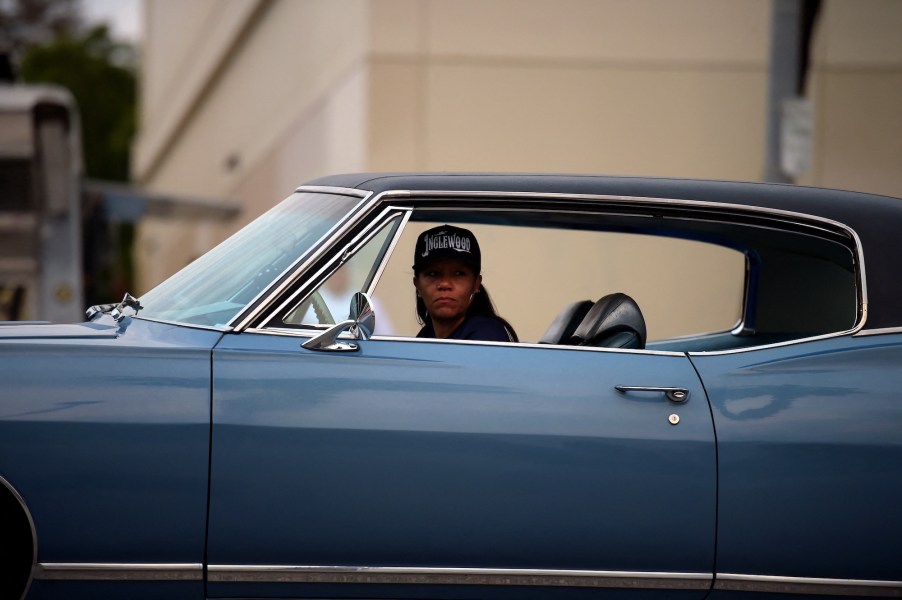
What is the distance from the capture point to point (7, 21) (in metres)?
61.4

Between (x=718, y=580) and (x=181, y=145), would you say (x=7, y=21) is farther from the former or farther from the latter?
(x=718, y=580)

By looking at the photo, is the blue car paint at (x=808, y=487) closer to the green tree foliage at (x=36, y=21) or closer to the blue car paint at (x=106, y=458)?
the blue car paint at (x=106, y=458)

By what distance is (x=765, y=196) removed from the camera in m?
4.03

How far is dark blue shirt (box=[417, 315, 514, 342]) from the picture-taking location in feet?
14.0

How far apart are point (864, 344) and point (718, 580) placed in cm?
83

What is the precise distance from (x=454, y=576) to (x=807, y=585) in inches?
38.0

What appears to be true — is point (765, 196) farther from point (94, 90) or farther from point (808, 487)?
point (94, 90)

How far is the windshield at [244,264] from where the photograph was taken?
155 inches

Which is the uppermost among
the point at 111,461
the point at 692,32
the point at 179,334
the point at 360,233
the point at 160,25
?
the point at 160,25

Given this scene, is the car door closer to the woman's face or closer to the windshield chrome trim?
the windshield chrome trim

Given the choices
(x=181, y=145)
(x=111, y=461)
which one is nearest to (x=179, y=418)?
(x=111, y=461)

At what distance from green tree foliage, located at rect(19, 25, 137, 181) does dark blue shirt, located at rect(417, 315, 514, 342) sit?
57694 mm

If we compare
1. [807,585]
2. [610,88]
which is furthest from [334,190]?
[610,88]

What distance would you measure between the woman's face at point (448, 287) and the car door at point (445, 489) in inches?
31.3
